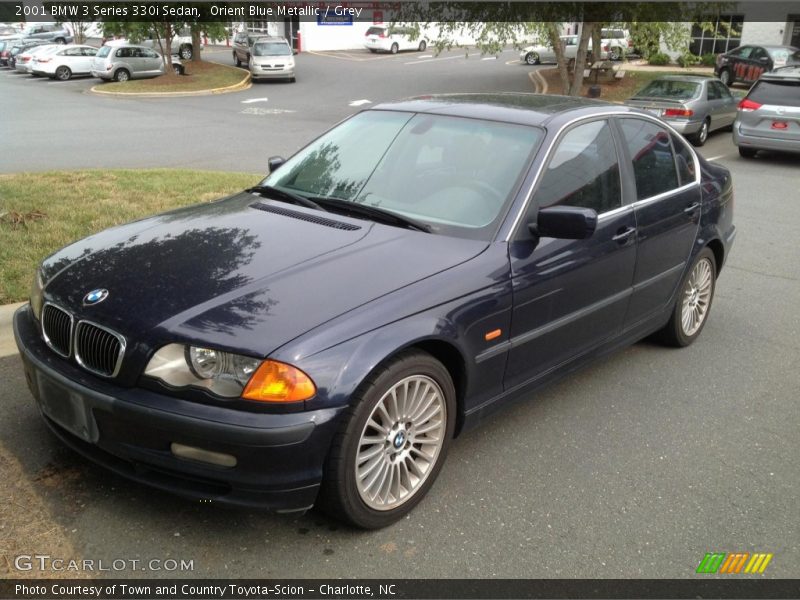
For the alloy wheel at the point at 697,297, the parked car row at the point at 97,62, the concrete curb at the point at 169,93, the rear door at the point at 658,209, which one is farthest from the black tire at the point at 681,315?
the parked car row at the point at 97,62

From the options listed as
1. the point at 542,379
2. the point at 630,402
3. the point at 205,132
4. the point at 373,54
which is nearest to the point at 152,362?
the point at 542,379

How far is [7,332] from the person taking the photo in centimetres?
504

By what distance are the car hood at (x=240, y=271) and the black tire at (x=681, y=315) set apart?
224cm

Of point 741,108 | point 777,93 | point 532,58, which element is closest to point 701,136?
point 741,108

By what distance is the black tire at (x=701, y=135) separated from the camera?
17.0 m

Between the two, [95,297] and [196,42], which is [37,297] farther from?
[196,42]

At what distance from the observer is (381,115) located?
4688mm

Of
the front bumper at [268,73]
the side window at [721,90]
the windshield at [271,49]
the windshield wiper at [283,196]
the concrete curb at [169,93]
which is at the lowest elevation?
the concrete curb at [169,93]

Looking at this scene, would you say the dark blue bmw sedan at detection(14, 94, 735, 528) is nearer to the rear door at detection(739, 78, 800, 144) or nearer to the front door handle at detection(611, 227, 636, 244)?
the front door handle at detection(611, 227, 636, 244)

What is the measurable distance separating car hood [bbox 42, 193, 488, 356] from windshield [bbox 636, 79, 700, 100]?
49.0ft

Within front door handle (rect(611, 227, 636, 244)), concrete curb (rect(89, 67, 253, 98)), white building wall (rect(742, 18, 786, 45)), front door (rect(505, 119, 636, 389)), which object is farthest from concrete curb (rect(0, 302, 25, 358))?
white building wall (rect(742, 18, 786, 45))

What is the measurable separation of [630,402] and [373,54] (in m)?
46.7

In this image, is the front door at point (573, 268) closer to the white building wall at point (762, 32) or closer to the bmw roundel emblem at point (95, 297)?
the bmw roundel emblem at point (95, 297)

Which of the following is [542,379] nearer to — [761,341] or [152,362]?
[152,362]
